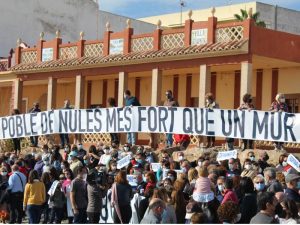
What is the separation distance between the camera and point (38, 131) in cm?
2097

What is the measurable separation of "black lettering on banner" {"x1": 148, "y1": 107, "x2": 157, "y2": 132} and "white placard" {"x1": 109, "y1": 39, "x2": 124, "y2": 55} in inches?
351

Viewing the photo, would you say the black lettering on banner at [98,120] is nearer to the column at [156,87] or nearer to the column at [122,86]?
the column at [156,87]

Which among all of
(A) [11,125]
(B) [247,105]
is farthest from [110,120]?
(B) [247,105]

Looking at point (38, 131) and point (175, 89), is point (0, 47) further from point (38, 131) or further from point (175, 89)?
point (38, 131)

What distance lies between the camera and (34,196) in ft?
50.2

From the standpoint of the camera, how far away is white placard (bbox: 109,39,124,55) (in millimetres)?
27594

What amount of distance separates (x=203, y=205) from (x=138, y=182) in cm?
300

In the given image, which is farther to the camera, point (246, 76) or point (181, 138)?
point (246, 76)

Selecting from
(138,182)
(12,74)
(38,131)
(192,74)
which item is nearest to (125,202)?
(138,182)

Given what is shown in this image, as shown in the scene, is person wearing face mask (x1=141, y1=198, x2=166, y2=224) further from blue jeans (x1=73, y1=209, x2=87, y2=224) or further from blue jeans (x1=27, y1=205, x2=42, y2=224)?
blue jeans (x1=27, y1=205, x2=42, y2=224)

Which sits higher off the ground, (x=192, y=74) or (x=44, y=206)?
(x=192, y=74)

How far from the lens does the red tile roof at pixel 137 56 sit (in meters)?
23.3

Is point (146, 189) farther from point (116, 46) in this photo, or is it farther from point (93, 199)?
point (116, 46)

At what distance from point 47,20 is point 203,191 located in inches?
1234
